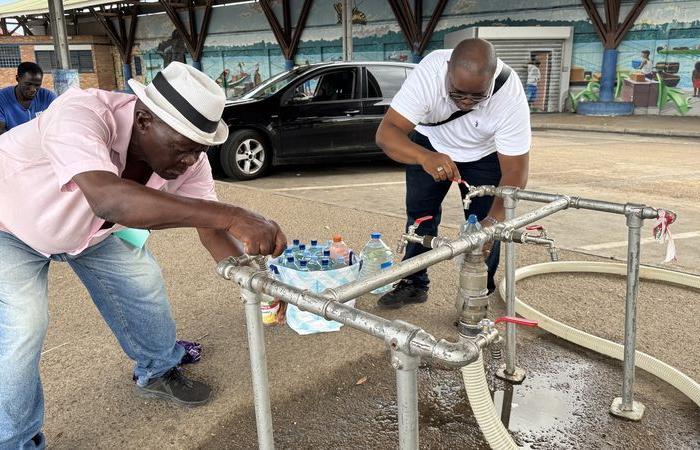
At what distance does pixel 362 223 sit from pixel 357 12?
18.0 m

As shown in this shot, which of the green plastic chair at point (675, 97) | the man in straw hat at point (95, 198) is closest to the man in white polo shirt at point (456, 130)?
the man in straw hat at point (95, 198)

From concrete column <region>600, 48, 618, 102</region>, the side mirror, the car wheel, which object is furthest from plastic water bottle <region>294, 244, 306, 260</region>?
concrete column <region>600, 48, 618, 102</region>

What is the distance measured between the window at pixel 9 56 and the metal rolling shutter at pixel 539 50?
2271 centimetres

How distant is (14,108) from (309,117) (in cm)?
398

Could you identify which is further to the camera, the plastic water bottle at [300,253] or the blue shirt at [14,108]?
the blue shirt at [14,108]

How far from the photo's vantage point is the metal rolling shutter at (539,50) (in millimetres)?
17828

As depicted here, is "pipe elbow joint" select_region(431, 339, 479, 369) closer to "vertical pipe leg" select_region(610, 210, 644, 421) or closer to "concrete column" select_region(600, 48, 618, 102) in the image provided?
"vertical pipe leg" select_region(610, 210, 644, 421)

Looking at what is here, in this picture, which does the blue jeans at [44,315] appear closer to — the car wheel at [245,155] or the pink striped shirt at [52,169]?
the pink striped shirt at [52,169]

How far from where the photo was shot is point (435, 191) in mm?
3578

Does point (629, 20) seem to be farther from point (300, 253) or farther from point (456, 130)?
point (300, 253)

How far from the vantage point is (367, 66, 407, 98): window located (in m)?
8.65

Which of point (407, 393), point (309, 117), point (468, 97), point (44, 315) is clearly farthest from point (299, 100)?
point (407, 393)

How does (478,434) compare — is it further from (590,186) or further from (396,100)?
(590,186)

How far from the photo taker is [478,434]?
2494 mm
